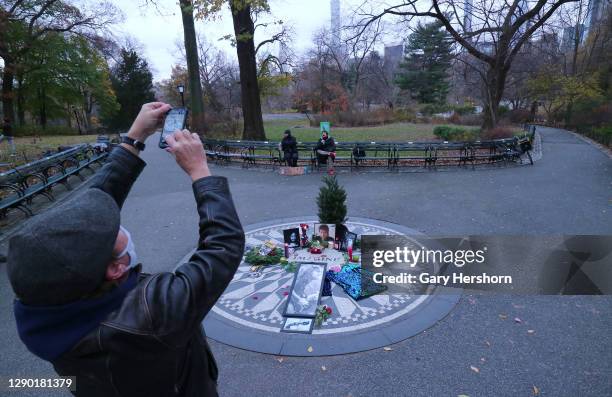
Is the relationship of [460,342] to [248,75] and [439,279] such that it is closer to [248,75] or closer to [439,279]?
[439,279]

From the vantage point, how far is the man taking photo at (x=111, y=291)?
111 centimetres

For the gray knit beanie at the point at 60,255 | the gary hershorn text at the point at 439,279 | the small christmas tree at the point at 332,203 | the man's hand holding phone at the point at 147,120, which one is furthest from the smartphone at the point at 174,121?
the small christmas tree at the point at 332,203

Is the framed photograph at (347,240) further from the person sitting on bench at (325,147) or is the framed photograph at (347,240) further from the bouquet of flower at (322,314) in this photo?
the person sitting on bench at (325,147)

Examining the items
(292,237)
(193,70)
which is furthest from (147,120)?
(193,70)

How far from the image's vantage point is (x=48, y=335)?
1.21m

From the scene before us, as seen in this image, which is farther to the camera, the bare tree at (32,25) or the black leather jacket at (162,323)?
the bare tree at (32,25)

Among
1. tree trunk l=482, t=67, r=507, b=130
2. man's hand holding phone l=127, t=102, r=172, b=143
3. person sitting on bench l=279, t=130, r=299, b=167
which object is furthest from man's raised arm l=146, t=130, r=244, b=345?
tree trunk l=482, t=67, r=507, b=130

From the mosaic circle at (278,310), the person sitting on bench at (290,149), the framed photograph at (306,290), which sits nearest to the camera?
the mosaic circle at (278,310)

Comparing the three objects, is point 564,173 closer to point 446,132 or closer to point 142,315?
point 446,132

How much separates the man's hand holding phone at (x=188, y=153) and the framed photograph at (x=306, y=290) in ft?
11.5

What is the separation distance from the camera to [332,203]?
640 centimetres

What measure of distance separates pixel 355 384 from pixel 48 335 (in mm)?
2998

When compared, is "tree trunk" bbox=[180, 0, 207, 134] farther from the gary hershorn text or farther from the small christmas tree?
the gary hershorn text

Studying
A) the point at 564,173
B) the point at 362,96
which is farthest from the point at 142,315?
the point at 362,96
